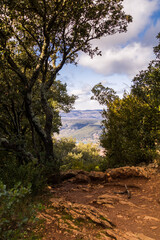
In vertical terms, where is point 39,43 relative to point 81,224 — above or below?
above

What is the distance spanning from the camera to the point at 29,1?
9.06 m

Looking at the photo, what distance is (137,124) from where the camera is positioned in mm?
12555

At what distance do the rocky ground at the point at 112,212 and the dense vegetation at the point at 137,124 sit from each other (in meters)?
2.19

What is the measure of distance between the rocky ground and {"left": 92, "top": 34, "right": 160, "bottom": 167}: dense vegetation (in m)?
2.19

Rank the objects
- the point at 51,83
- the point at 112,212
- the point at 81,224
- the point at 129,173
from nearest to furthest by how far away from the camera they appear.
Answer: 1. the point at 81,224
2. the point at 112,212
3. the point at 129,173
4. the point at 51,83

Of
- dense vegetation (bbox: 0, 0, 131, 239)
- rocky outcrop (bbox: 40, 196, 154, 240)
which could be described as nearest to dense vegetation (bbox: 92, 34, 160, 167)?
Answer: dense vegetation (bbox: 0, 0, 131, 239)

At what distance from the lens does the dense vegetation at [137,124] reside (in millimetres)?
11141

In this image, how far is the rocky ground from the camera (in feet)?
13.5

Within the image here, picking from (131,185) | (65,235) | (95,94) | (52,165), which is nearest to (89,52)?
(95,94)

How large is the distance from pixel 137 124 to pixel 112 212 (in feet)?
26.0

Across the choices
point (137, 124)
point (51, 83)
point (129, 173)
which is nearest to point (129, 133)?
point (137, 124)

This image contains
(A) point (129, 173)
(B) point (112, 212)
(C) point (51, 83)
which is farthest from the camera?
(C) point (51, 83)

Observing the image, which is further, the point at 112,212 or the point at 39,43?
the point at 39,43

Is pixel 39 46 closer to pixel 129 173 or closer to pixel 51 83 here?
pixel 51 83
